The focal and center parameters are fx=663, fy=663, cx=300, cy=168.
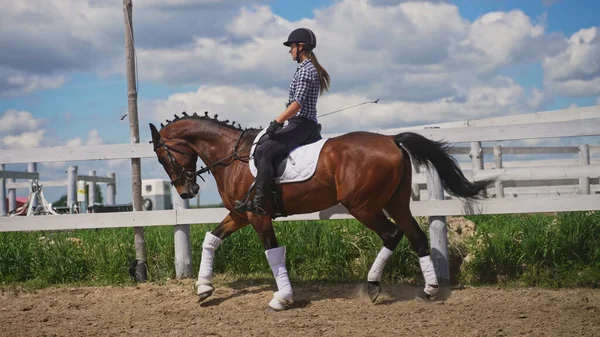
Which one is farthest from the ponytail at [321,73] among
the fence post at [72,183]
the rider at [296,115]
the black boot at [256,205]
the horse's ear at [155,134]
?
the fence post at [72,183]

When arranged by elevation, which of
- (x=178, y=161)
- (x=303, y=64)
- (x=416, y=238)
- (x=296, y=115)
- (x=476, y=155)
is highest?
(x=303, y=64)

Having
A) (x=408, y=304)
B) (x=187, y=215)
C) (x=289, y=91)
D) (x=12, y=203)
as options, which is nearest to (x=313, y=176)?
(x=289, y=91)

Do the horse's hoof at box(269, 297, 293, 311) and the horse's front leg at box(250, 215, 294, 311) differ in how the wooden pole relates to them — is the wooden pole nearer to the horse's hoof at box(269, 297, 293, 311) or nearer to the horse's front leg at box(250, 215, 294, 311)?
the horse's front leg at box(250, 215, 294, 311)

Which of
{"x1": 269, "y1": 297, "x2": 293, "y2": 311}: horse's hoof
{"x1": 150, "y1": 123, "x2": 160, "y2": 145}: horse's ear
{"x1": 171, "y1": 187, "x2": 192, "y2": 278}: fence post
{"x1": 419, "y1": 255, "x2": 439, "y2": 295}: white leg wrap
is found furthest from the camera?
{"x1": 171, "y1": 187, "x2": 192, "y2": 278}: fence post

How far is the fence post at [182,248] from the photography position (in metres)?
8.15

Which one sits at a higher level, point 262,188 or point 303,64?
point 303,64

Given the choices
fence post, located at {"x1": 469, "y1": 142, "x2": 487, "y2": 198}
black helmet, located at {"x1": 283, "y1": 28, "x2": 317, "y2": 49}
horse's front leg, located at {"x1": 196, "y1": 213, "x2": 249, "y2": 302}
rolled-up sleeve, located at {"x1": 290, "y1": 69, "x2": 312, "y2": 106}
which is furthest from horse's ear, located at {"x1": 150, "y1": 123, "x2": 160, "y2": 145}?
fence post, located at {"x1": 469, "y1": 142, "x2": 487, "y2": 198}

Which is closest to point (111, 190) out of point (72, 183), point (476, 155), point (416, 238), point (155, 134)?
point (72, 183)

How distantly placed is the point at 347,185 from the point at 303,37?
158 centimetres

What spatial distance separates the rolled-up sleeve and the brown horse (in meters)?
0.54

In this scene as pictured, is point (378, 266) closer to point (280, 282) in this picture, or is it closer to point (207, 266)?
point (280, 282)

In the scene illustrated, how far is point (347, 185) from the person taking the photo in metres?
6.54

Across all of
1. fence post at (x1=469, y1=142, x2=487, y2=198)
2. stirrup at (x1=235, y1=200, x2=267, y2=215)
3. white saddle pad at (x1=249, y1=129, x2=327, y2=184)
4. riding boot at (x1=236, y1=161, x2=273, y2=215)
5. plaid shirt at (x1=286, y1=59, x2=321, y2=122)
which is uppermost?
plaid shirt at (x1=286, y1=59, x2=321, y2=122)

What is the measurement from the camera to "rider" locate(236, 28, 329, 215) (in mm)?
6539
